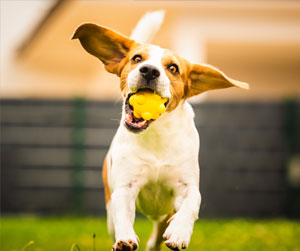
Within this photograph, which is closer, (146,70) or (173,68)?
(146,70)

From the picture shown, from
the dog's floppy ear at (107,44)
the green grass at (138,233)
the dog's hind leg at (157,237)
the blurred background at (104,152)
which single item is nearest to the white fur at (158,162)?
the dog's floppy ear at (107,44)

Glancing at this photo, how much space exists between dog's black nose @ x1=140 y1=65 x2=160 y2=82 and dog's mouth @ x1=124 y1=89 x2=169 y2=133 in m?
0.17

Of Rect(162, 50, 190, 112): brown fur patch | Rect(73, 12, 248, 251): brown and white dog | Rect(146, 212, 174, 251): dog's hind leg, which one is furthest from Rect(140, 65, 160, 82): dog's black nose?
Rect(146, 212, 174, 251): dog's hind leg

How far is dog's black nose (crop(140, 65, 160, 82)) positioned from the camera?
292cm

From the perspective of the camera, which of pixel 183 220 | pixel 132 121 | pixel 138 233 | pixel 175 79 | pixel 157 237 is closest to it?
pixel 183 220

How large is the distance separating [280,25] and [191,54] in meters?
2.22

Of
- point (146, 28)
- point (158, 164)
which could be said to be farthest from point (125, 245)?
point (146, 28)

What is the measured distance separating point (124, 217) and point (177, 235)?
1.14 ft

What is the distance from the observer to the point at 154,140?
126 inches

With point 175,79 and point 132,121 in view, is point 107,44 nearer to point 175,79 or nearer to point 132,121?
point 175,79

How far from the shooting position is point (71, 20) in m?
12.0

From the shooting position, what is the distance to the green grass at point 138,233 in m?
Result: 5.08

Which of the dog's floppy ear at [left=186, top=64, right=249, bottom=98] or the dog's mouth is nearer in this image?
the dog's mouth

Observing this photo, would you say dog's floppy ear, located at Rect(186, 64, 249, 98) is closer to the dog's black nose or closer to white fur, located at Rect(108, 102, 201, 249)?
white fur, located at Rect(108, 102, 201, 249)
